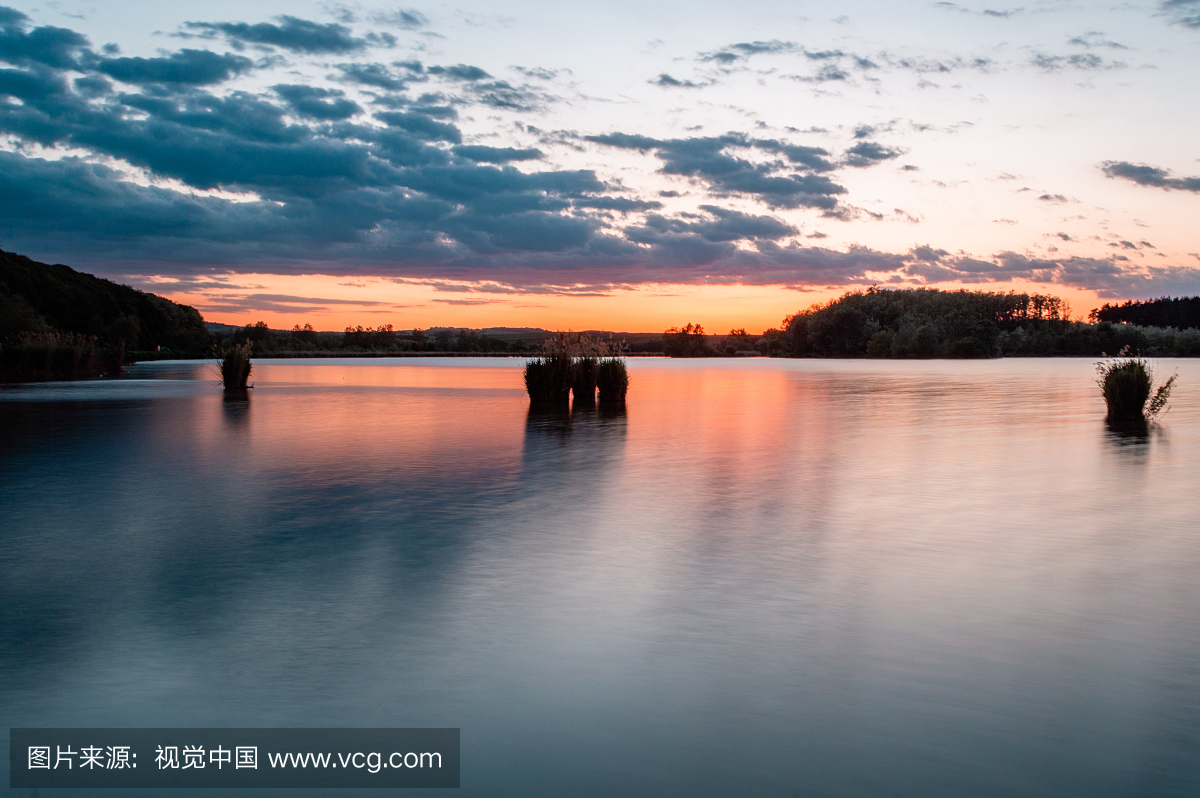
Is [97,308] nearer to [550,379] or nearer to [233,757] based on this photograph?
[550,379]

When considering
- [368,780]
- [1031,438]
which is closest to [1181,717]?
[368,780]

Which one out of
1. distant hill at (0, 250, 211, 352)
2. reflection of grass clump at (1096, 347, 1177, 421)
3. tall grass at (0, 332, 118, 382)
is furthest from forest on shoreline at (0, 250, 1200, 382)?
reflection of grass clump at (1096, 347, 1177, 421)

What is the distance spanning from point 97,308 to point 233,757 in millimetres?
86628

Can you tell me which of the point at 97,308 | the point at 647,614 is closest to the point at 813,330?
the point at 97,308

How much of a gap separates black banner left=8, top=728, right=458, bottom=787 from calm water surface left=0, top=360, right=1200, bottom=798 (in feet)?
0.33

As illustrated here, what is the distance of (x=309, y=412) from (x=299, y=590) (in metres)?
14.6

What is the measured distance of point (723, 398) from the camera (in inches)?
956

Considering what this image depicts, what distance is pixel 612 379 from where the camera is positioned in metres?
22.1

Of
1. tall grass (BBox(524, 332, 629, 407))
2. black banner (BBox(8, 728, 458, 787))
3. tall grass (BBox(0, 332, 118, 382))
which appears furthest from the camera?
tall grass (BBox(0, 332, 118, 382))

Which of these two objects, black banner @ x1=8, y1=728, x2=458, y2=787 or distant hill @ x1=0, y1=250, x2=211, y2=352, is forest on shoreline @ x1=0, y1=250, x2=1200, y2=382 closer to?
distant hill @ x1=0, y1=250, x2=211, y2=352

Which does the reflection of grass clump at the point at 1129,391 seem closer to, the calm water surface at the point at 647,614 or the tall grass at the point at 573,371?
the calm water surface at the point at 647,614

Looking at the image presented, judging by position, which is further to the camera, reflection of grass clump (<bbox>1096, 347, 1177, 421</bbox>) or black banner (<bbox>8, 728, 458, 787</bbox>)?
reflection of grass clump (<bbox>1096, 347, 1177, 421</bbox>)

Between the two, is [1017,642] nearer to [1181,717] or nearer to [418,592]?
[1181,717]

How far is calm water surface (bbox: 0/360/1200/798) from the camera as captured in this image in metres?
3.10
